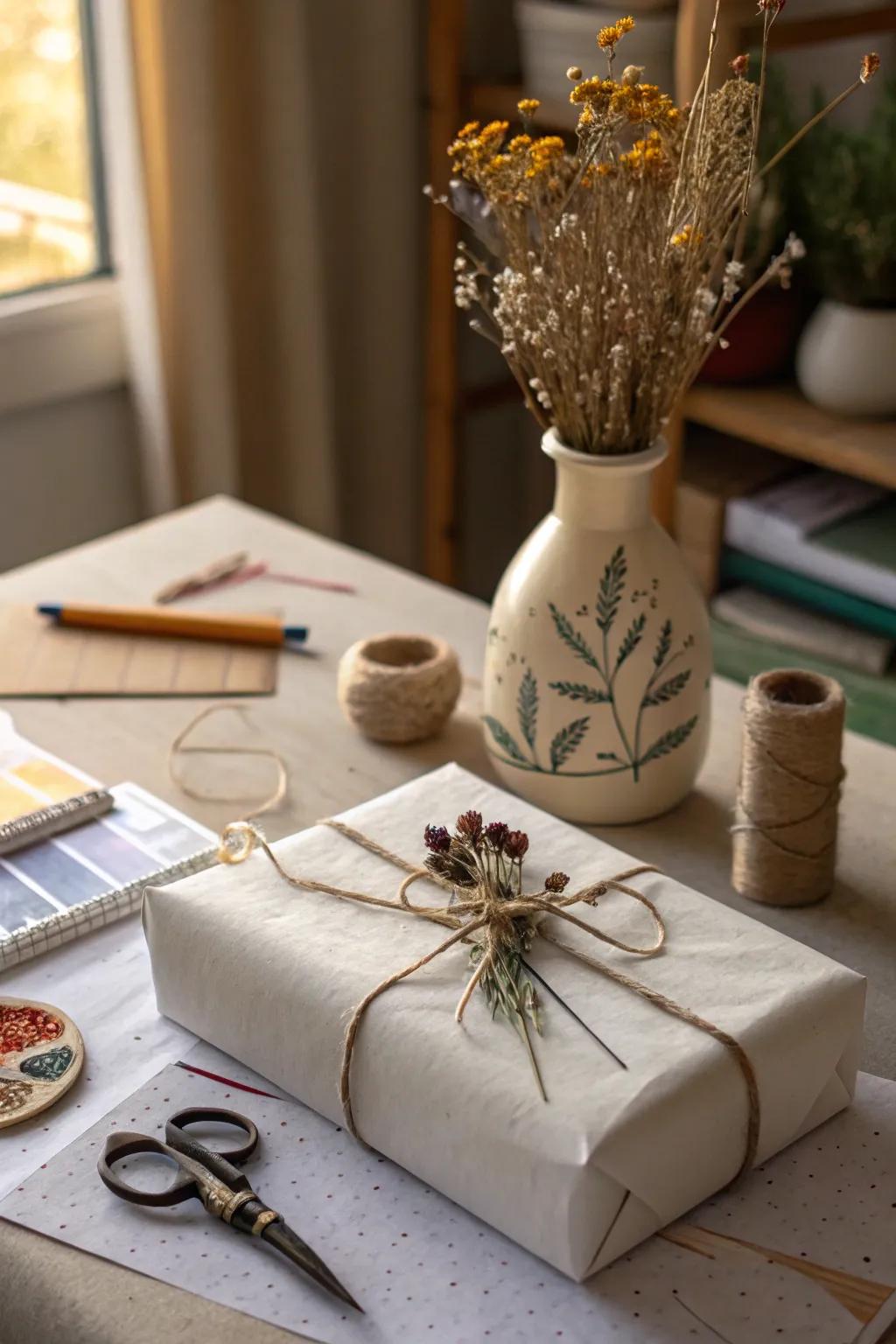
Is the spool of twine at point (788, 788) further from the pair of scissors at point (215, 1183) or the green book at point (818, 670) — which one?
the green book at point (818, 670)

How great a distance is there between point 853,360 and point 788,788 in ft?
3.23

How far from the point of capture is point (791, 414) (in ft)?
5.94

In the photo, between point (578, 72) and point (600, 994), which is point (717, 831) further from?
point (578, 72)

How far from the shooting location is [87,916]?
36.3 inches

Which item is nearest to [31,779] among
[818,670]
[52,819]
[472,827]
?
[52,819]

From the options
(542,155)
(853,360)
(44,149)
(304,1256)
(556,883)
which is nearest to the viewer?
(304,1256)

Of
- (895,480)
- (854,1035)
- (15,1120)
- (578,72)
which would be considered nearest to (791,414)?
(895,480)

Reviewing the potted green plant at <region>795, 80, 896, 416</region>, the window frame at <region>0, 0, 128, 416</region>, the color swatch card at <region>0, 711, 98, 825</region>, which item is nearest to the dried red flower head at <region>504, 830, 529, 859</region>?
the color swatch card at <region>0, 711, 98, 825</region>

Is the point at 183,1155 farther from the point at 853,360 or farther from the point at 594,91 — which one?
the point at 853,360

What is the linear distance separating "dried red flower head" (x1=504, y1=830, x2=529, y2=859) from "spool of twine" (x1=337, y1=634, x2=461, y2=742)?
0.31 metres

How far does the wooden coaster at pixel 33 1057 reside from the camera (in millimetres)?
A: 780

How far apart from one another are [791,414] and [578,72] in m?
1.06

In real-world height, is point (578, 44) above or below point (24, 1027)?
above

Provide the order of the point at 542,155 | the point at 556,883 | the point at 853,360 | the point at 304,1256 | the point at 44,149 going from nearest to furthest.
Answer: the point at 304,1256, the point at 556,883, the point at 542,155, the point at 853,360, the point at 44,149
